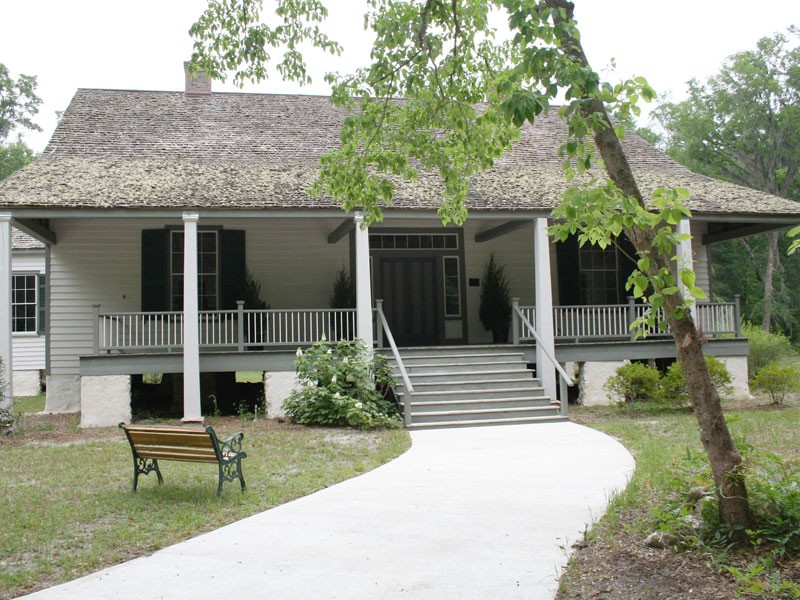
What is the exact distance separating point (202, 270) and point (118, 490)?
916 cm

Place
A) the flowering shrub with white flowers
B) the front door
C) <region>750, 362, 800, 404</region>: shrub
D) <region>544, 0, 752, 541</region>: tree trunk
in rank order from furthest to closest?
the front door → <region>750, 362, 800, 404</region>: shrub → the flowering shrub with white flowers → <region>544, 0, 752, 541</region>: tree trunk

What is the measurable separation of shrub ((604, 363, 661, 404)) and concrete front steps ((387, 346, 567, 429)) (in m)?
1.34

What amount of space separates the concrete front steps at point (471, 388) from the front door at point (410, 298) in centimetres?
238

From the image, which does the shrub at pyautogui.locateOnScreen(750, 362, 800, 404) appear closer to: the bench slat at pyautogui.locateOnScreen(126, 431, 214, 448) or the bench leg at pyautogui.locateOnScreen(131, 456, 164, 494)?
the bench slat at pyautogui.locateOnScreen(126, 431, 214, 448)

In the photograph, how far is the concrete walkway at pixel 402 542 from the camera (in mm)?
4906

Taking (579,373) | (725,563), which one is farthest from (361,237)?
(725,563)

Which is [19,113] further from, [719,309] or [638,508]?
[638,508]

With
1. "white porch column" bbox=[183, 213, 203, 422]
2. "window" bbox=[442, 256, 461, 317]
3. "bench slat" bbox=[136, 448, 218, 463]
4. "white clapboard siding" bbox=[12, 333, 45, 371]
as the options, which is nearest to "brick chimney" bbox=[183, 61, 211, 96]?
"white porch column" bbox=[183, 213, 203, 422]

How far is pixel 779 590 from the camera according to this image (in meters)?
4.33

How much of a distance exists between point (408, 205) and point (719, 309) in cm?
755

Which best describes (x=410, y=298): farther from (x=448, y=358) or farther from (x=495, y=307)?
(x=448, y=358)

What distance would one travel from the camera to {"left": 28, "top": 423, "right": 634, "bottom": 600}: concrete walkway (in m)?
4.91

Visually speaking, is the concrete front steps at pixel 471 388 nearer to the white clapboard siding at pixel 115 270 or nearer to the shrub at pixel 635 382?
the shrub at pixel 635 382

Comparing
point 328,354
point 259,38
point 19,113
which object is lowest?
point 328,354
